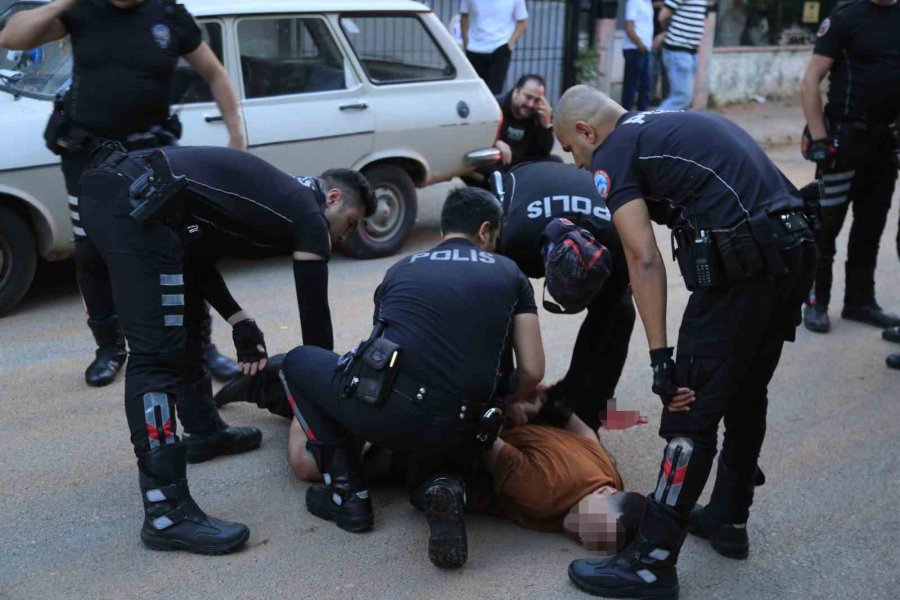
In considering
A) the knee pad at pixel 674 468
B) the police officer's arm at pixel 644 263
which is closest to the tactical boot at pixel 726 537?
the knee pad at pixel 674 468

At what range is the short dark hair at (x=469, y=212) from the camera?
3.84 metres

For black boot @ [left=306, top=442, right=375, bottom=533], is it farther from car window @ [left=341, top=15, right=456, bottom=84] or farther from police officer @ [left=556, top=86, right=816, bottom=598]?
car window @ [left=341, top=15, right=456, bottom=84]

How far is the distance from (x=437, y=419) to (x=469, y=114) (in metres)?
4.50

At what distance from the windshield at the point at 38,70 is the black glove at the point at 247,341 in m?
2.64

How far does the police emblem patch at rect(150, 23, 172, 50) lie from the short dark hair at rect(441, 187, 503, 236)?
1386mm

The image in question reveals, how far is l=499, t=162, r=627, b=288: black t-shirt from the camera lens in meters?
4.24

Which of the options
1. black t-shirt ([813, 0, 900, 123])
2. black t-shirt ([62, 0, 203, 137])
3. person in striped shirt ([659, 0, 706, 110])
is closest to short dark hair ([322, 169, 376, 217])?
black t-shirt ([62, 0, 203, 137])

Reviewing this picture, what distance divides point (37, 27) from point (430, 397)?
2.13m

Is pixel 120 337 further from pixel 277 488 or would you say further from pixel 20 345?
pixel 277 488

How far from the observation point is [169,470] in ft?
11.8

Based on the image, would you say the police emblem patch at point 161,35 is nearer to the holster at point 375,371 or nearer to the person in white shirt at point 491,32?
the holster at point 375,371

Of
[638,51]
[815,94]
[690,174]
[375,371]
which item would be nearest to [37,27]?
[375,371]

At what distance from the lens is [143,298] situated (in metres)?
3.58

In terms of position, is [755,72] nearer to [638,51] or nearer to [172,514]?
[638,51]
